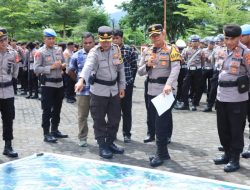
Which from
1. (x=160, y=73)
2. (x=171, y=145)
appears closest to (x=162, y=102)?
(x=160, y=73)

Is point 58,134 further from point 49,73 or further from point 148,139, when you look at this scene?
point 148,139

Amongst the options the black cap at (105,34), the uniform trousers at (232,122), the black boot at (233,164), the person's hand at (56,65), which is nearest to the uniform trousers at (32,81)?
the person's hand at (56,65)

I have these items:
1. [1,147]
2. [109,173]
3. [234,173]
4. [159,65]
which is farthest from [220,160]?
[1,147]

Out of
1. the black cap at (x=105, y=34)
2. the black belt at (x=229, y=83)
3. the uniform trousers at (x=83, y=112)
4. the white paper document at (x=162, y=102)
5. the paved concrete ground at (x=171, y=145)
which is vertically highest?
the black cap at (x=105, y=34)

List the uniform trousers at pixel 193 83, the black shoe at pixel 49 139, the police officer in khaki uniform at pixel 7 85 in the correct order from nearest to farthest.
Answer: the police officer in khaki uniform at pixel 7 85
the black shoe at pixel 49 139
the uniform trousers at pixel 193 83

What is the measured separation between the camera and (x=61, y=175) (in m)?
4.42

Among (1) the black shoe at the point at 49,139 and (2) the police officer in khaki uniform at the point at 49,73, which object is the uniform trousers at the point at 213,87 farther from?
(1) the black shoe at the point at 49,139

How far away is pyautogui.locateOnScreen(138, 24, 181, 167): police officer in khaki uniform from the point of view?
567 centimetres

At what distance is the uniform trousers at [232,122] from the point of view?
541 centimetres

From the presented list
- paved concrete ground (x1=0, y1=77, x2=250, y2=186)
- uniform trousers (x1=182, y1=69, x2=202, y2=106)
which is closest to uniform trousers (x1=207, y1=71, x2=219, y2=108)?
paved concrete ground (x1=0, y1=77, x2=250, y2=186)

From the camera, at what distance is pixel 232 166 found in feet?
17.8

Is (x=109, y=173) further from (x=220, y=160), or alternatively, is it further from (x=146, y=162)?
(x=220, y=160)

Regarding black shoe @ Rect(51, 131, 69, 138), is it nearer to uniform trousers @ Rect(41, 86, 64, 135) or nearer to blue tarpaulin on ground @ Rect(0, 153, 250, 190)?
uniform trousers @ Rect(41, 86, 64, 135)

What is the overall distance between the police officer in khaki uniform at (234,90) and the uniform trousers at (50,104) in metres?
3.06
